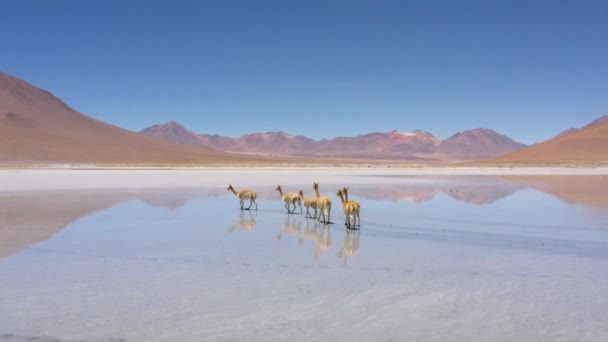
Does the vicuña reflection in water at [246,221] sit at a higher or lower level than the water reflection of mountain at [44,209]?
lower

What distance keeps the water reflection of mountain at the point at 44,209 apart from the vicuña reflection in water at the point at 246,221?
2630 millimetres

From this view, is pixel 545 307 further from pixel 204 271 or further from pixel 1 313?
pixel 1 313

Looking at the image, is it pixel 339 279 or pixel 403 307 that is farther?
pixel 339 279

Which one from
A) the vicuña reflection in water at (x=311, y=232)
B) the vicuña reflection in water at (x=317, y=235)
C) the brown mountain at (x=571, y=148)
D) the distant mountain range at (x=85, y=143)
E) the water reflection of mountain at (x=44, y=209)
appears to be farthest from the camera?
the brown mountain at (x=571, y=148)

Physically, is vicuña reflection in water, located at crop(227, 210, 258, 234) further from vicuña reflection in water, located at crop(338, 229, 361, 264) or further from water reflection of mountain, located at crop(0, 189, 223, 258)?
water reflection of mountain, located at crop(0, 189, 223, 258)

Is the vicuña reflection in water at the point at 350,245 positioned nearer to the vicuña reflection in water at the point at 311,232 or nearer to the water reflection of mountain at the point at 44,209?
the vicuña reflection in water at the point at 311,232

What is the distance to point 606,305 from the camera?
18.5 feet

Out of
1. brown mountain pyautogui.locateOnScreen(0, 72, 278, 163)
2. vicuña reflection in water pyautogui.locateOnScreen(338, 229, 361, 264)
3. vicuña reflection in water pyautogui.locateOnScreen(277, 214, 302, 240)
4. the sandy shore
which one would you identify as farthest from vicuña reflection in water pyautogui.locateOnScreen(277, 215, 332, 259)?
brown mountain pyautogui.locateOnScreen(0, 72, 278, 163)

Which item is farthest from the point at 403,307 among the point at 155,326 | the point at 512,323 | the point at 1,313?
the point at 1,313

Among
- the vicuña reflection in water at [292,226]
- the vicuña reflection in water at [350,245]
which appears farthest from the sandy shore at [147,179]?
the vicuña reflection in water at [350,245]

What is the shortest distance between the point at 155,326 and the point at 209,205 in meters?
12.3

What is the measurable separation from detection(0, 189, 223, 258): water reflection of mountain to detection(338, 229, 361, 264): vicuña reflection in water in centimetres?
547

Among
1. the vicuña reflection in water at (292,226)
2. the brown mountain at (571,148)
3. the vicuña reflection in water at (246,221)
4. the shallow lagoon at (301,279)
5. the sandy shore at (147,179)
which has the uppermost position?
the brown mountain at (571,148)

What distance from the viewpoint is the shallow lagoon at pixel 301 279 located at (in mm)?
4914
